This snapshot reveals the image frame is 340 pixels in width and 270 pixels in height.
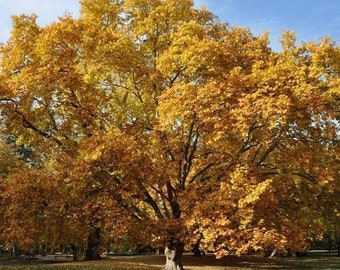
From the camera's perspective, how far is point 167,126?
795 inches

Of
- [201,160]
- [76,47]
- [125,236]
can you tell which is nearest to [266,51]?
[201,160]

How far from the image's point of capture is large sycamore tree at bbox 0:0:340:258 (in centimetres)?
1911

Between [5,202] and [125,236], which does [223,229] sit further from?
[5,202]

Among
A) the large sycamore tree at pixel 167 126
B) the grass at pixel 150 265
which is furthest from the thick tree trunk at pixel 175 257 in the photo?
the grass at pixel 150 265

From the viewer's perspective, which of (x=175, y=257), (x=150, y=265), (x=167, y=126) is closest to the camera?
(x=167, y=126)

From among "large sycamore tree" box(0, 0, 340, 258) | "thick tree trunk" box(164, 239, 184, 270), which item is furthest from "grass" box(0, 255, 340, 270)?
"large sycamore tree" box(0, 0, 340, 258)

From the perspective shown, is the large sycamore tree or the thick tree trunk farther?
the thick tree trunk

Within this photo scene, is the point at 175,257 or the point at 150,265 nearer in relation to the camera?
the point at 175,257

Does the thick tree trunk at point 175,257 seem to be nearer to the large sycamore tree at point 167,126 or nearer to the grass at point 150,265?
the large sycamore tree at point 167,126

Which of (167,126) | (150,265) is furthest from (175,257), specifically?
(150,265)

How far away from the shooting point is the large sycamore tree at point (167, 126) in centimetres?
1911

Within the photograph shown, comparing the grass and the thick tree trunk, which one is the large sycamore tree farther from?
the grass

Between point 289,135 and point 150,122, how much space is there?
7040mm

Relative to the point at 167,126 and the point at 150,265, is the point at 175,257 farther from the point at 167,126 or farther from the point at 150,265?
the point at 150,265
